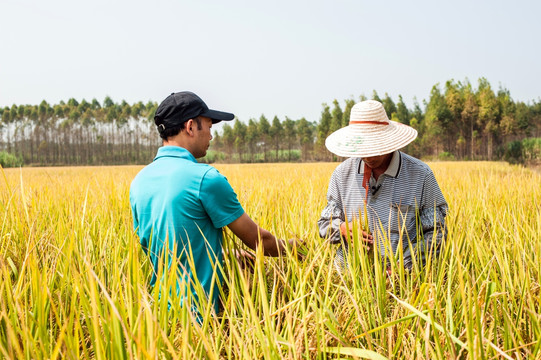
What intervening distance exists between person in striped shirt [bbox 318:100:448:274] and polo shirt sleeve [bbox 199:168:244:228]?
0.48 metres

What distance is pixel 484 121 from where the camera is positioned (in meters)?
32.1

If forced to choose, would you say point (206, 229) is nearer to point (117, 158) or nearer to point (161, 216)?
point (161, 216)

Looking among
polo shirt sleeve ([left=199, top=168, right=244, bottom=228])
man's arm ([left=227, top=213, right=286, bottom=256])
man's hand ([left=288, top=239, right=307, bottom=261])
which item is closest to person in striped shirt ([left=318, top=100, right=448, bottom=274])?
man's hand ([left=288, top=239, right=307, bottom=261])

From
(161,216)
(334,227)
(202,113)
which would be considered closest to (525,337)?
(334,227)

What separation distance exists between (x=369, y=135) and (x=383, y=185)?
30cm

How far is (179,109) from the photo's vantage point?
162 cm

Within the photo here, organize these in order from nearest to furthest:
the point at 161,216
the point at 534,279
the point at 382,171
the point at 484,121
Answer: the point at 161,216
the point at 534,279
the point at 382,171
the point at 484,121

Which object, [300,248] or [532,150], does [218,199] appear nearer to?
[300,248]

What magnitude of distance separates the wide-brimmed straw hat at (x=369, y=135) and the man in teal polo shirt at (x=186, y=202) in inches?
20.8

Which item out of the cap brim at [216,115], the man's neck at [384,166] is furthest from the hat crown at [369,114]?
the cap brim at [216,115]

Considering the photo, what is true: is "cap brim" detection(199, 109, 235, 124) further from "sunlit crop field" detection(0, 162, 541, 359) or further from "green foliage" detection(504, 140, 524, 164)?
"green foliage" detection(504, 140, 524, 164)

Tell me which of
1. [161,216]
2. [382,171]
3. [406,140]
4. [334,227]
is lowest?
[334,227]

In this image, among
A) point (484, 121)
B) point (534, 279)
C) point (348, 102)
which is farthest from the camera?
point (348, 102)

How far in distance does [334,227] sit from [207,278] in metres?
0.64
